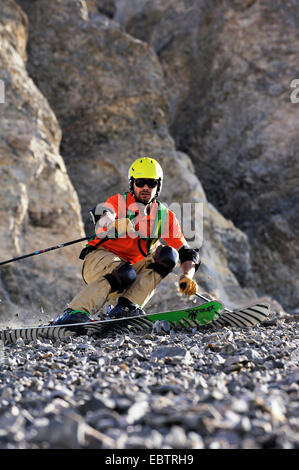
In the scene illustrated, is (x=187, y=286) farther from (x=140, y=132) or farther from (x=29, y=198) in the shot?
(x=140, y=132)

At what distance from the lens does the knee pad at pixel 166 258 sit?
5.90 metres

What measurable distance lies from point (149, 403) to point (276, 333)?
10.9 ft

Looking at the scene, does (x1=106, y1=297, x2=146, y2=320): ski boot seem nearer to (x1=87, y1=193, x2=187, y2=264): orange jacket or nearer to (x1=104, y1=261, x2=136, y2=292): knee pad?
(x1=104, y1=261, x2=136, y2=292): knee pad

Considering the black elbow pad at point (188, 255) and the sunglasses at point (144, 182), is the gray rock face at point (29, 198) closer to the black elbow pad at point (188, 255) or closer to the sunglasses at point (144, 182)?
the black elbow pad at point (188, 255)

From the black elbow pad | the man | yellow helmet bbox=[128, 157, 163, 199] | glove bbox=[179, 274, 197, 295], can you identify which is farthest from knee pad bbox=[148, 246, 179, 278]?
yellow helmet bbox=[128, 157, 163, 199]

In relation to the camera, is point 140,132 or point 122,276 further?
point 140,132

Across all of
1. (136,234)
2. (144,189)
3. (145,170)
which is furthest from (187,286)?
(145,170)

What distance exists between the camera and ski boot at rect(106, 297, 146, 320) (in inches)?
231

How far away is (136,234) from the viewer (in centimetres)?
627

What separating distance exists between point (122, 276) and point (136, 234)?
667mm

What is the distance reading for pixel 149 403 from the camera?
2.29 metres

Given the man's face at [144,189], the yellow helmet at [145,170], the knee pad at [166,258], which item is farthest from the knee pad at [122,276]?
the yellow helmet at [145,170]

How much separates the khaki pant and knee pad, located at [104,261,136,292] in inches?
2.6

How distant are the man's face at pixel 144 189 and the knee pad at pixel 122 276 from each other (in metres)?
0.90
